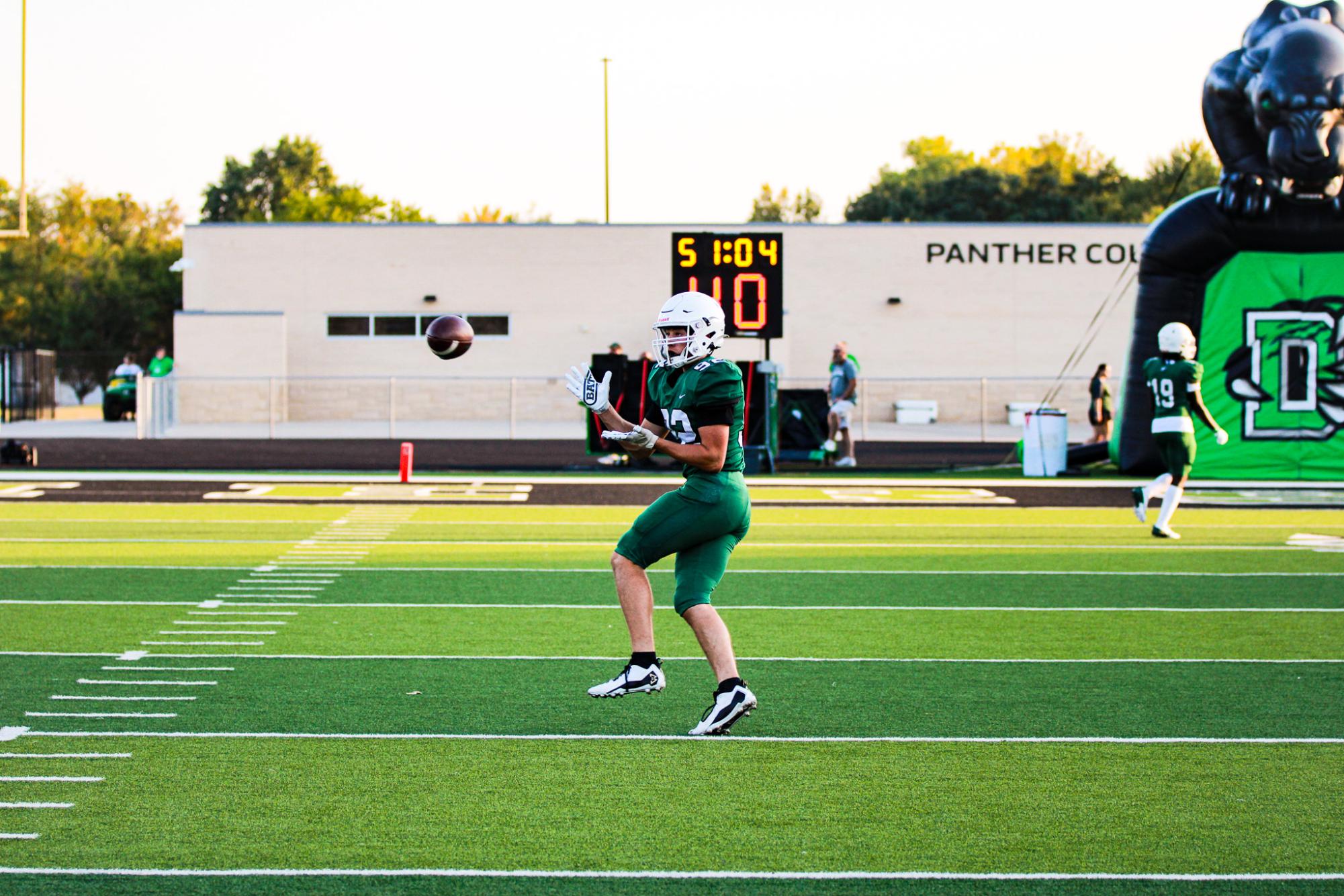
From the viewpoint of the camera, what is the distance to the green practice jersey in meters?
5.88

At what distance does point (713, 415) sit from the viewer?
5898 millimetres

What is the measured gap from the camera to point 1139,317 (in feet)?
62.0

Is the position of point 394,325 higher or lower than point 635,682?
higher

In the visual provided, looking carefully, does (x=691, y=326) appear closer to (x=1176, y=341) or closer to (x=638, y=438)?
(x=638, y=438)

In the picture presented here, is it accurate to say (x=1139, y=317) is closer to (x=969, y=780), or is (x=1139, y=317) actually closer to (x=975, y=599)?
(x=975, y=599)

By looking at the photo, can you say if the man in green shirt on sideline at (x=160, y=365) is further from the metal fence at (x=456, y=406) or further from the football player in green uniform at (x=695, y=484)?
the football player in green uniform at (x=695, y=484)

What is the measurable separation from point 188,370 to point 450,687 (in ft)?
98.1

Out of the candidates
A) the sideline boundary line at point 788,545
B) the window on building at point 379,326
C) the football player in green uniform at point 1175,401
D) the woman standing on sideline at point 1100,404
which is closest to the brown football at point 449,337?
the sideline boundary line at point 788,545

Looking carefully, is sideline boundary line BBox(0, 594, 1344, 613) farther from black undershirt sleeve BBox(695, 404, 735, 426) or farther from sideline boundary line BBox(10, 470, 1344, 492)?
sideline boundary line BBox(10, 470, 1344, 492)

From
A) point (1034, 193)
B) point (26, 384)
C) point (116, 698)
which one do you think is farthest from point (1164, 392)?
point (1034, 193)

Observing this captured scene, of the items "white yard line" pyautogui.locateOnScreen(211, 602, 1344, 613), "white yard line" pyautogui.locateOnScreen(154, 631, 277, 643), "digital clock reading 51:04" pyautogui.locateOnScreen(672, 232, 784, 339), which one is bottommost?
"white yard line" pyautogui.locateOnScreen(154, 631, 277, 643)

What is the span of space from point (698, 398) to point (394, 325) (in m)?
31.6

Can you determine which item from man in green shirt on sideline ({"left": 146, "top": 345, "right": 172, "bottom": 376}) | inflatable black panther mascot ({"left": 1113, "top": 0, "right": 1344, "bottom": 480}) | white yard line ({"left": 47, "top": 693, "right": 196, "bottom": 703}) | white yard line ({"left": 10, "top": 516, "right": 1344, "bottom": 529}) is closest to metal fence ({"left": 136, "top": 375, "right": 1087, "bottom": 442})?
man in green shirt on sideline ({"left": 146, "top": 345, "right": 172, "bottom": 376})

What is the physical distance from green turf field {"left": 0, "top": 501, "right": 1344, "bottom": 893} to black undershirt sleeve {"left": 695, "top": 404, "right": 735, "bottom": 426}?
4.20 ft
